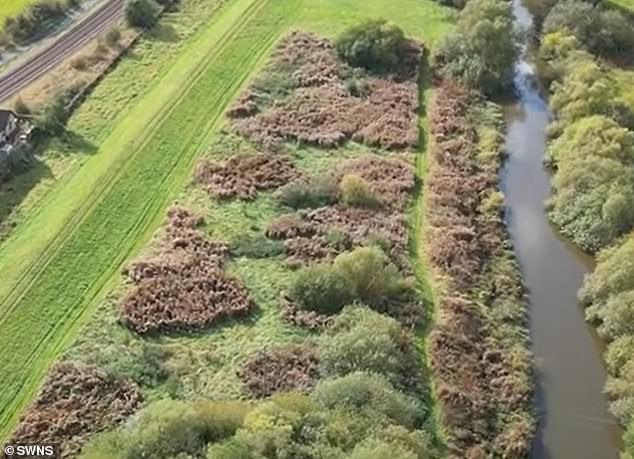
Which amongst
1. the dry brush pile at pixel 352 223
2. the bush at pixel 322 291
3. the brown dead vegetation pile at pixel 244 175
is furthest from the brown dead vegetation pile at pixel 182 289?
the brown dead vegetation pile at pixel 244 175

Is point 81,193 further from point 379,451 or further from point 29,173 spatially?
point 379,451

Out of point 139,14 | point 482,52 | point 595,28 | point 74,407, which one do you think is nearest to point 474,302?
point 74,407

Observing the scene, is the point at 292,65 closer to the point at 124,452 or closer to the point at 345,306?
the point at 345,306

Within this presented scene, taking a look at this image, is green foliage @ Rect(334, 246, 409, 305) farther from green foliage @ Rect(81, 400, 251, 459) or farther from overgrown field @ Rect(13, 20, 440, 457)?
green foliage @ Rect(81, 400, 251, 459)

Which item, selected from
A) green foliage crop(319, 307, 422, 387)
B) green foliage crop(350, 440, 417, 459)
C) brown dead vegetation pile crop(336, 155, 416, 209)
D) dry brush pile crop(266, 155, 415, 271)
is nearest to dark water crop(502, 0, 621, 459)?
brown dead vegetation pile crop(336, 155, 416, 209)

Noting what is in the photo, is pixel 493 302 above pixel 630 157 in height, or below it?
below

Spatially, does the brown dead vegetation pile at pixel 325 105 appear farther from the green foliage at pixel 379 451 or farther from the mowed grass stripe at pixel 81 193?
the green foliage at pixel 379 451

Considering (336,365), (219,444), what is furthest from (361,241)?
(219,444)
